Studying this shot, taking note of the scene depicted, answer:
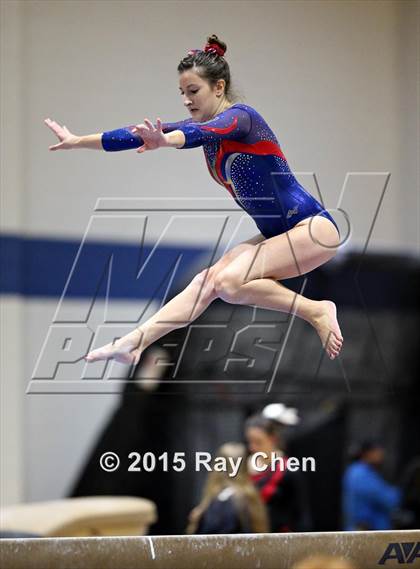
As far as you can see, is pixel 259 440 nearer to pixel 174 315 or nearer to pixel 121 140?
pixel 174 315

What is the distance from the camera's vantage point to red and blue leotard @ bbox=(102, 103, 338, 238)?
354 centimetres

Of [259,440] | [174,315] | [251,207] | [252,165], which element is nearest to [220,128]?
[252,165]

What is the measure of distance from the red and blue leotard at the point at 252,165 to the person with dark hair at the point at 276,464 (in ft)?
4.77

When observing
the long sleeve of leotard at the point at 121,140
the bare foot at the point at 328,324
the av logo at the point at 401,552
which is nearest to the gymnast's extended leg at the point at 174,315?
the bare foot at the point at 328,324

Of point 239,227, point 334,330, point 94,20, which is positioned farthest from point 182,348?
point 94,20

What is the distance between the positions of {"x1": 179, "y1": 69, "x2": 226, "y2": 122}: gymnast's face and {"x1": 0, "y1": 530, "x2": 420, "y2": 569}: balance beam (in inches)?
66.0

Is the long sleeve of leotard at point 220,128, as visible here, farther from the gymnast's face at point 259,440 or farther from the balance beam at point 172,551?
the gymnast's face at point 259,440

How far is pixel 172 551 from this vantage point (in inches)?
158

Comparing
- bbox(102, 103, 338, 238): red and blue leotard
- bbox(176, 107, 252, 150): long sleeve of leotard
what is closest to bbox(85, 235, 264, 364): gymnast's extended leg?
bbox(102, 103, 338, 238): red and blue leotard

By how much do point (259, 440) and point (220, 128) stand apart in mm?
2109

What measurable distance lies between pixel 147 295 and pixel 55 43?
49.4 inches

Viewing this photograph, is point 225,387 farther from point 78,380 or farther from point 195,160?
point 195,160

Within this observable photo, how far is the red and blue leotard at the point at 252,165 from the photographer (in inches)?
139

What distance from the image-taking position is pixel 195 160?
4.48 meters
